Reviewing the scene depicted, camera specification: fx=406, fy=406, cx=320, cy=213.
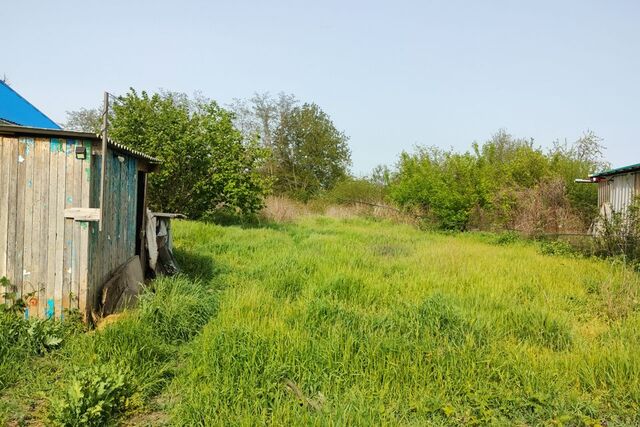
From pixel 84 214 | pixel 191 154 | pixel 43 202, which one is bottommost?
pixel 84 214

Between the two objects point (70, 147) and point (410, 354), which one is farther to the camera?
point (70, 147)

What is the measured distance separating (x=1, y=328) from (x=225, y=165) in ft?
35.4

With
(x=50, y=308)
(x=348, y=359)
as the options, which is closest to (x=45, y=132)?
(x=50, y=308)

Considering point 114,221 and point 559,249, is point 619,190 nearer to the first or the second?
point 559,249

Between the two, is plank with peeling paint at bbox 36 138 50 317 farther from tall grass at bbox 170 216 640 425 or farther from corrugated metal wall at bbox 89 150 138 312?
tall grass at bbox 170 216 640 425

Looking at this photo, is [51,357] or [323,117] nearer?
[51,357]

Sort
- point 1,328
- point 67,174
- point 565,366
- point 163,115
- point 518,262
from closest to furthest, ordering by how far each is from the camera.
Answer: point 565,366, point 1,328, point 67,174, point 518,262, point 163,115

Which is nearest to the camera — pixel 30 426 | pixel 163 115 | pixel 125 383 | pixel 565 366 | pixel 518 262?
pixel 30 426

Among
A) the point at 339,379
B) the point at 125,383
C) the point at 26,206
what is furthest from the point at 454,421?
the point at 26,206

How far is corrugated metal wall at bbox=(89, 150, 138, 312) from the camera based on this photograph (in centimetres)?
488

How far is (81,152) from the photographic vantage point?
4.68m

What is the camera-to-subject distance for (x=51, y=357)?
13.1 ft

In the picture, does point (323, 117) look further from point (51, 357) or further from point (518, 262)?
point (51, 357)

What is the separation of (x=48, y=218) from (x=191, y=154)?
32.3ft
